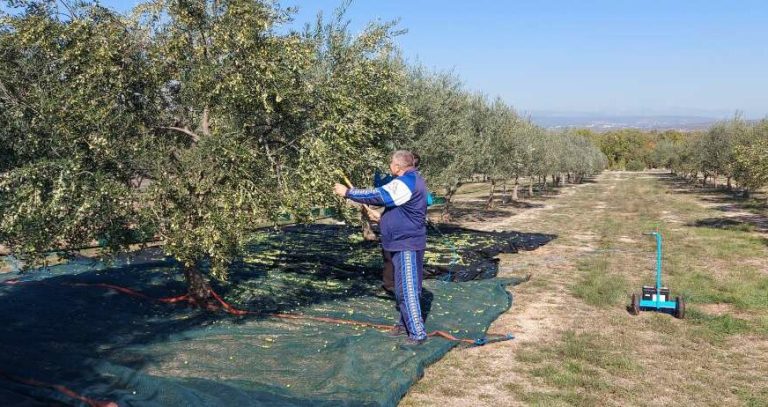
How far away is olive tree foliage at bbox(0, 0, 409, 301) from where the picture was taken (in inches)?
257

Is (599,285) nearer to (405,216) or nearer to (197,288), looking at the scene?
(405,216)

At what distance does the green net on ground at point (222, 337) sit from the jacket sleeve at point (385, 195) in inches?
74.6

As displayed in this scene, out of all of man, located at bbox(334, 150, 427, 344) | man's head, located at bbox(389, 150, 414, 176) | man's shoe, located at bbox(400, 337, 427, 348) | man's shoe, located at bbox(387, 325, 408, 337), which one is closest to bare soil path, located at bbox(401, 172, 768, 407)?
man's shoe, located at bbox(400, 337, 427, 348)

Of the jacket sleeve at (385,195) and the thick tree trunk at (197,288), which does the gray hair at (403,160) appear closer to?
the jacket sleeve at (385,195)

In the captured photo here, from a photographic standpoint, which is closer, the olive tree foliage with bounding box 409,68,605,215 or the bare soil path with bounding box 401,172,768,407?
the bare soil path with bounding box 401,172,768,407

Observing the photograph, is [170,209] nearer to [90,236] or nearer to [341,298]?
[90,236]

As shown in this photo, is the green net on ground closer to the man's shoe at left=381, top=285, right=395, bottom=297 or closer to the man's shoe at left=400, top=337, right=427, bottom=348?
the man's shoe at left=400, top=337, right=427, bottom=348

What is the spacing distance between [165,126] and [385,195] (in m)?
3.58

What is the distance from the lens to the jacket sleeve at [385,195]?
7207 millimetres

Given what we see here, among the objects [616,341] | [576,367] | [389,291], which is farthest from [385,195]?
[616,341]

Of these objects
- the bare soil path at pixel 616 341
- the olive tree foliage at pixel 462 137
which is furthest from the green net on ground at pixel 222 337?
the olive tree foliage at pixel 462 137

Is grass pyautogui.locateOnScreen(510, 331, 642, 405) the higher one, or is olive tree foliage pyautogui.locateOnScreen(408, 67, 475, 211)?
olive tree foliage pyautogui.locateOnScreen(408, 67, 475, 211)

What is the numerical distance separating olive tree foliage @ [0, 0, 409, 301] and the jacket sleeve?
18.5 inches

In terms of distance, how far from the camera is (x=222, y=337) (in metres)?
7.71
